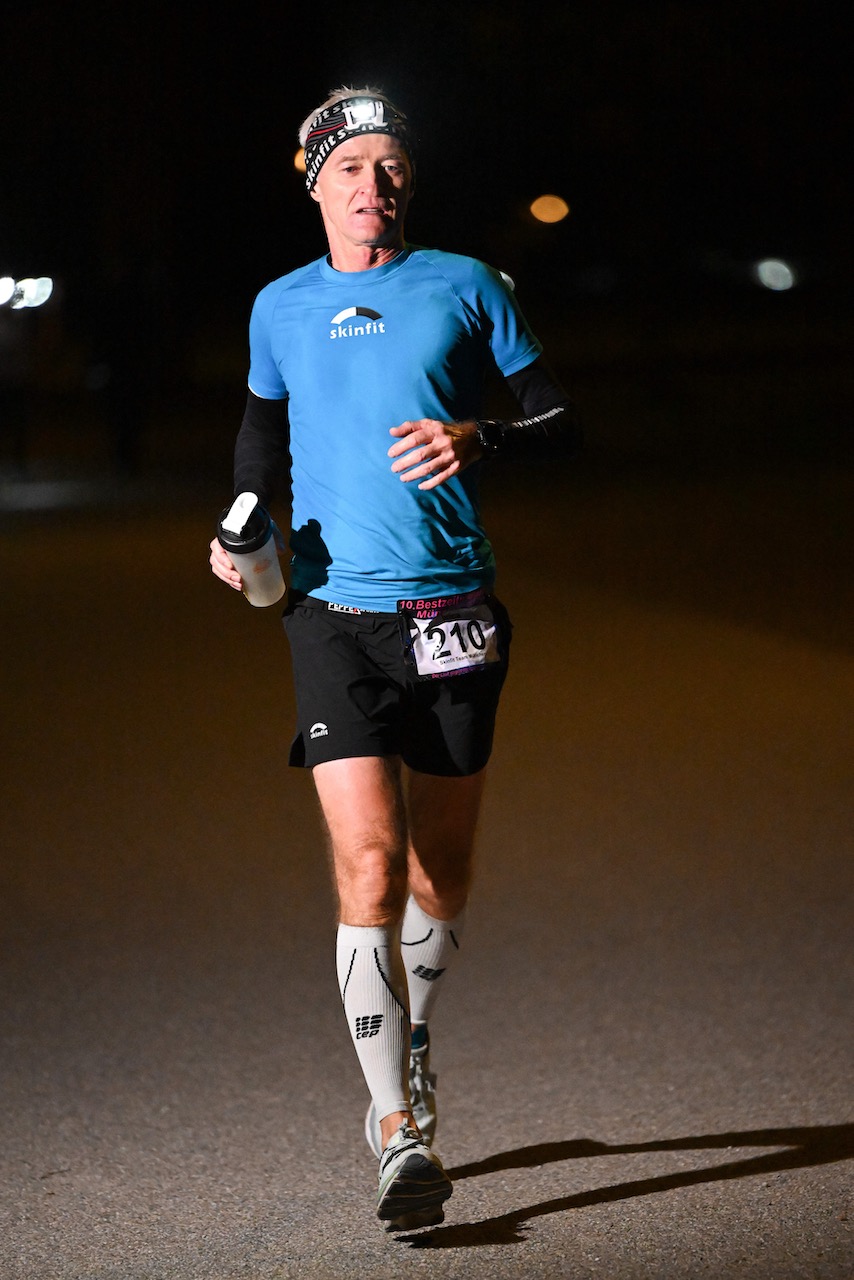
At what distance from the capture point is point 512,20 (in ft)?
124

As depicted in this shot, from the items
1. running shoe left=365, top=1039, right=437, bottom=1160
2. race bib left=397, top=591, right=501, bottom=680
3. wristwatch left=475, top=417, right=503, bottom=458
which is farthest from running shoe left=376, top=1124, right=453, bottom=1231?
wristwatch left=475, top=417, right=503, bottom=458

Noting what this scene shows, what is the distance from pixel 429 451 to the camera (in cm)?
379

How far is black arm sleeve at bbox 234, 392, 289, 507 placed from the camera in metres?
4.16

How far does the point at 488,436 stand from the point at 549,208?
46.6 metres

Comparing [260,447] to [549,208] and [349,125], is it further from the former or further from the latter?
[549,208]

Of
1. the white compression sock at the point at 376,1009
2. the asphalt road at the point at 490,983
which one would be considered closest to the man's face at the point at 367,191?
the white compression sock at the point at 376,1009

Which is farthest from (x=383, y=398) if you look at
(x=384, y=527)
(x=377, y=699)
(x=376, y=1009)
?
(x=376, y=1009)

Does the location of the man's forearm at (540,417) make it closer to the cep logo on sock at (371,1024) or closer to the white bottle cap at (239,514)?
the white bottle cap at (239,514)

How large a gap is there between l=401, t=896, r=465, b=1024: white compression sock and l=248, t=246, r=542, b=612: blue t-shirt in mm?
823

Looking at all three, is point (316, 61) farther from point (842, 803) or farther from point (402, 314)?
point (402, 314)

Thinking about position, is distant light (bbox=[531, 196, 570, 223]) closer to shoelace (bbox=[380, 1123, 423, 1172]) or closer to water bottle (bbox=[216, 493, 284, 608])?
water bottle (bbox=[216, 493, 284, 608])

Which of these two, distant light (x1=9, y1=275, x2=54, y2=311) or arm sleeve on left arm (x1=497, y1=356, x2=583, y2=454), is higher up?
distant light (x1=9, y1=275, x2=54, y2=311)

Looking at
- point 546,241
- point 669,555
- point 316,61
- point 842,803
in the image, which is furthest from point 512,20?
point 842,803

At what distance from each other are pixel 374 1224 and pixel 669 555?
40.2 ft
